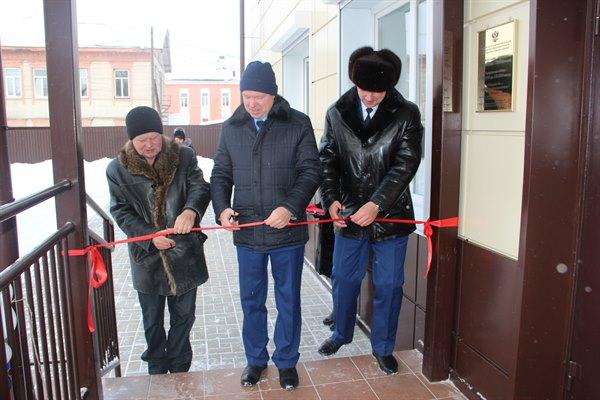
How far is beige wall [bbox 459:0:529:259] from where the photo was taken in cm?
225

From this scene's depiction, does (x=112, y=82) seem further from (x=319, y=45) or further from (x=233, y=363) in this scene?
(x=233, y=363)

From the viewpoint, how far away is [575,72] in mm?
2090

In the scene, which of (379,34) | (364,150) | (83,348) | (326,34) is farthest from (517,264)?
(326,34)

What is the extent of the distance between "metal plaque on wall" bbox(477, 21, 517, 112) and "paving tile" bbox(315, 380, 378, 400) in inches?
60.3

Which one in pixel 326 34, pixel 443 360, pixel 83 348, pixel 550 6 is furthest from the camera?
pixel 326 34

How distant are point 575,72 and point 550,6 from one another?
27cm

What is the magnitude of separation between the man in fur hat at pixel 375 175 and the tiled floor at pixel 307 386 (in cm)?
14

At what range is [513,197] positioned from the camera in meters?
2.32

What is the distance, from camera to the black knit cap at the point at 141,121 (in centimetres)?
288

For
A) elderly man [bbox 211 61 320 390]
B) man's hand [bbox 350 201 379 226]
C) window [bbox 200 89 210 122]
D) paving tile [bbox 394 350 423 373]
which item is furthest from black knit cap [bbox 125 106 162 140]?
window [bbox 200 89 210 122]

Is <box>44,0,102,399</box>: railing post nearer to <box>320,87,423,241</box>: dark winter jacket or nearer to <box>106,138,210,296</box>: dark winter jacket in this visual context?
<box>106,138,210,296</box>: dark winter jacket

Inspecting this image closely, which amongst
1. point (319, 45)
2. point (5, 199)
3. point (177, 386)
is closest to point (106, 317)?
point (177, 386)

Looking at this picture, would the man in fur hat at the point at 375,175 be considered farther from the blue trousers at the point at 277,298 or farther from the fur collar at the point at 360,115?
the blue trousers at the point at 277,298

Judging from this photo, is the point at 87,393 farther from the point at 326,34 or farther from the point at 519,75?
the point at 326,34
